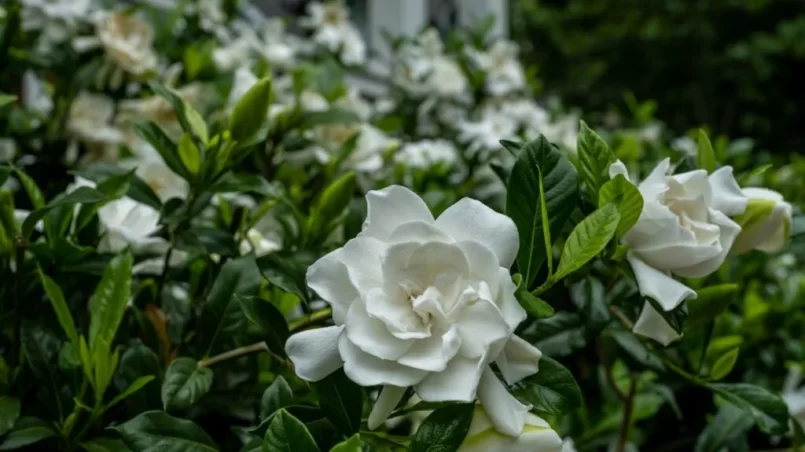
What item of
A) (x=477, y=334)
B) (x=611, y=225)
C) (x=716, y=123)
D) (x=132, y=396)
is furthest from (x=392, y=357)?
(x=716, y=123)

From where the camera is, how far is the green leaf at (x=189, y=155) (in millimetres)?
690

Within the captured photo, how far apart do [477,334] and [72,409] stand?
387 millimetres

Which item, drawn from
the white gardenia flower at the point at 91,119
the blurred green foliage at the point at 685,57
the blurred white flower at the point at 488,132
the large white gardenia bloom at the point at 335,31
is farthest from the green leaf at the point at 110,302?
the blurred green foliage at the point at 685,57

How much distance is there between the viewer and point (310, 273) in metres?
0.45

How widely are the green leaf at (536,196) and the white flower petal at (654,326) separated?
11 centimetres

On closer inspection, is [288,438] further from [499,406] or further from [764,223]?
[764,223]

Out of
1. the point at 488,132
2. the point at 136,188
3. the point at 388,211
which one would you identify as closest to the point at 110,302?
the point at 136,188

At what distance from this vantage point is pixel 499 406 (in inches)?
17.2

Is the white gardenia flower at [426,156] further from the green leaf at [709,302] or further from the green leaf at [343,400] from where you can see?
the green leaf at [343,400]

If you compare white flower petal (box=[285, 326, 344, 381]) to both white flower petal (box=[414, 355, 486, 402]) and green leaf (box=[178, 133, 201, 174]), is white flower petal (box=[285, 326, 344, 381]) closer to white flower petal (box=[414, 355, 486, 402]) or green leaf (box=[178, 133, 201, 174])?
white flower petal (box=[414, 355, 486, 402])

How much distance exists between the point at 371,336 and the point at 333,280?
0.15 feet

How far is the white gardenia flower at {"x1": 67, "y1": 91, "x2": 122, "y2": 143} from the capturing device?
1.11 meters

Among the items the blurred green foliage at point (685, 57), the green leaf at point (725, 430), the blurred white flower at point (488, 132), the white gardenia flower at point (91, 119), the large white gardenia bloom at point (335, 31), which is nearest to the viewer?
the green leaf at point (725, 430)

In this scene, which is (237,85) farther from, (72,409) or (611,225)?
(611,225)
